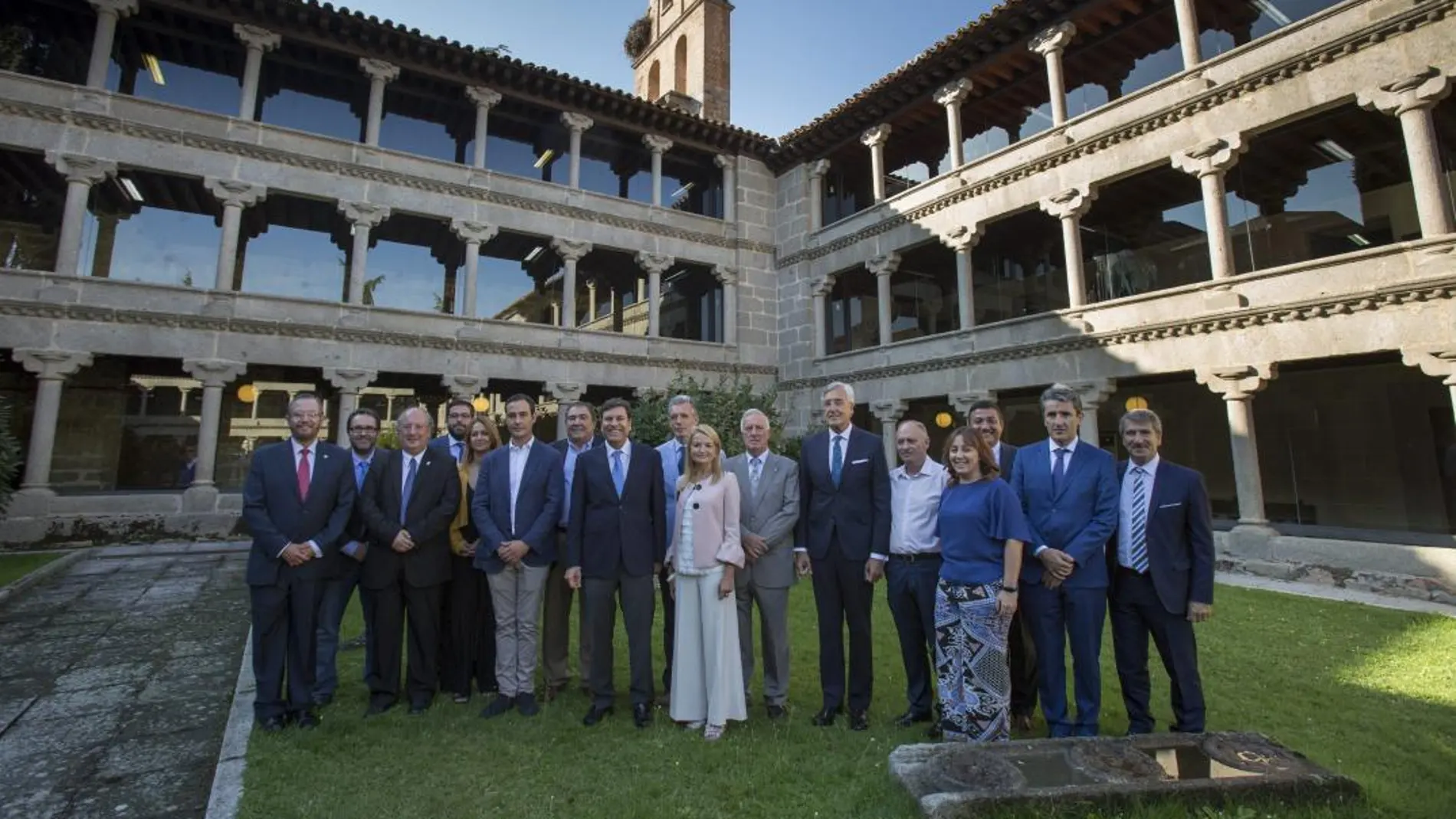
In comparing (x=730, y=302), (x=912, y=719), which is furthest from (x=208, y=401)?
(x=912, y=719)

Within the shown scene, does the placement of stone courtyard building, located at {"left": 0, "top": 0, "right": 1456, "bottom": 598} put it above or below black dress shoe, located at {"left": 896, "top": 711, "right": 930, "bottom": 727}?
above

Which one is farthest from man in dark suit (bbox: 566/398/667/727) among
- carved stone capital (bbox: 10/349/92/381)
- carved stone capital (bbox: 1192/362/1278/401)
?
carved stone capital (bbox: 10/349/92/381)

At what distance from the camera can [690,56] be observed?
26.0 m

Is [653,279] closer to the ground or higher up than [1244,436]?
higher up

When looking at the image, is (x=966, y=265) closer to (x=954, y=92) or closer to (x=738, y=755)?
(x=954, y=92)

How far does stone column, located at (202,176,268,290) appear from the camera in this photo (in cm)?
1566

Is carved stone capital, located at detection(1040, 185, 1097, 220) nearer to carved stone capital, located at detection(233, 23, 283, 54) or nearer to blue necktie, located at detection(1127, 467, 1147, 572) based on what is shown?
blue necktie, located at detection(1127, 467, 1147, 572)

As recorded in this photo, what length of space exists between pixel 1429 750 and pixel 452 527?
737 centimetres

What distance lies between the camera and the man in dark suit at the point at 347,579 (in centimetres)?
565

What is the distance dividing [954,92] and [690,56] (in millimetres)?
12383

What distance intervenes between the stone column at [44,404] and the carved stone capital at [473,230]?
27.7 feet

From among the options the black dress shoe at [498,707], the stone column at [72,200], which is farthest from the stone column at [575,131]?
the black dress shoe at [498,707]

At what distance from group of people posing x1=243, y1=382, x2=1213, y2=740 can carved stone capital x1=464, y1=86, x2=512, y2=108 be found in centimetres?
1538

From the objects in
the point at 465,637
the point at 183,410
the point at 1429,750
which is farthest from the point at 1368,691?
the point at 183,410
